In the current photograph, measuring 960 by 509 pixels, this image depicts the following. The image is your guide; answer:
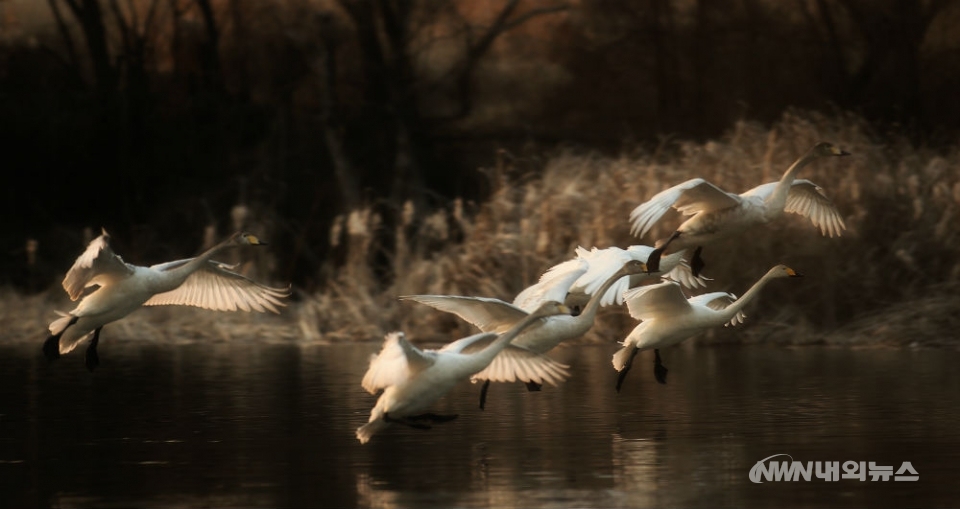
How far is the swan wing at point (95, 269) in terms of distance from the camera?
11570 millimetres

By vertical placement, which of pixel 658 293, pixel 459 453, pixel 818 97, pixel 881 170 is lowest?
pixel 459 453

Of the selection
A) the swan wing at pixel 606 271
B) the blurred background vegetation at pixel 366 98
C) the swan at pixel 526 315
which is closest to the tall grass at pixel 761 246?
the blurred background vegetation at pixel 366 98

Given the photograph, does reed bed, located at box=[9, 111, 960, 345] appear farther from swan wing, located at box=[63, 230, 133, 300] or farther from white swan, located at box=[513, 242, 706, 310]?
swan wing, located at box=[63, 230, 133, 300]

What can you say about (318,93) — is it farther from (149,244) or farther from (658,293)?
(658,293)

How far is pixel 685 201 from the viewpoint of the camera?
1304 cm

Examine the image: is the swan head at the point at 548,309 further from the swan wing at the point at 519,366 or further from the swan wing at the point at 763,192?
the swan wing at the point at 763,192

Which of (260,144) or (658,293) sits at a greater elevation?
(260,144)

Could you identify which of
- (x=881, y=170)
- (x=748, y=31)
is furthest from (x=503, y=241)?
(x=748, y=31)

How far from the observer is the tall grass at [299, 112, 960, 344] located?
62.1 feet

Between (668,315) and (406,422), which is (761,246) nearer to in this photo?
(668,315)

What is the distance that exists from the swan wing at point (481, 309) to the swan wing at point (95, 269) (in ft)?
6.73

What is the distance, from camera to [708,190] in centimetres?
1260

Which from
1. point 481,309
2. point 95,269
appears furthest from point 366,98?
point 481,309

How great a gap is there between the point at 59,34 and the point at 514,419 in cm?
2050
